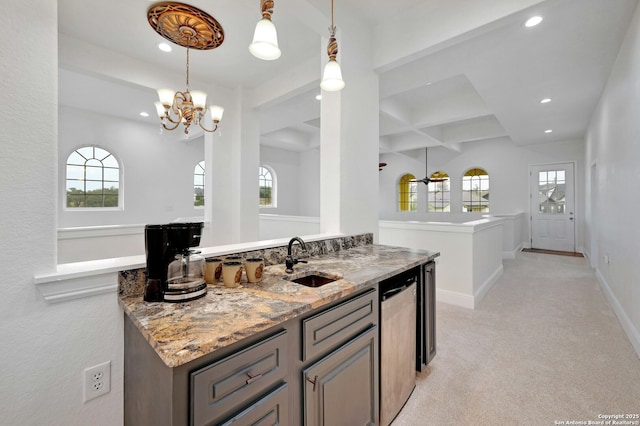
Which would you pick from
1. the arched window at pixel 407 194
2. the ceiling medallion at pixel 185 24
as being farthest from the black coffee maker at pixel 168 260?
the arched window at pixel 407 194

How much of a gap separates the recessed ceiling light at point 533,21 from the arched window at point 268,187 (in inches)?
279

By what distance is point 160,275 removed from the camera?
1101mm

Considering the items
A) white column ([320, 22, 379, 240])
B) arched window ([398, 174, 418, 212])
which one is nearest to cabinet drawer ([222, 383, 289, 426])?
white column ([320, 22, 379, 240])

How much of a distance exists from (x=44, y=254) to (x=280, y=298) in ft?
2.83

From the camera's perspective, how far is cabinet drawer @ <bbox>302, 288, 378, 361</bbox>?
109cm

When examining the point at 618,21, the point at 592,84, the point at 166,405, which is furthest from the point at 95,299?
the point at 592,84

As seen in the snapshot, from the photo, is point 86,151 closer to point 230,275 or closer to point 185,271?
point 185,271

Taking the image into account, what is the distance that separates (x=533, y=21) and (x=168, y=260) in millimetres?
3389

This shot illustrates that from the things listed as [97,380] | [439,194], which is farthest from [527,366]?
[439,194]

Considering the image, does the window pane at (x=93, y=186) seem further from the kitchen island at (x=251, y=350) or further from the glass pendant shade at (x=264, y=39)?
the glass pendant shade at (x=264, y=39)

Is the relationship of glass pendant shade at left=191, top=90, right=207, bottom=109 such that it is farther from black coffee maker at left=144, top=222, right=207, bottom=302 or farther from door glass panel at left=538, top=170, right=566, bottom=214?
door glass panel at left=538, top=170, right=566, bottom=214

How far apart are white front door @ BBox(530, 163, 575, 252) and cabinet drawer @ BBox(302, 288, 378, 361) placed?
7881mm

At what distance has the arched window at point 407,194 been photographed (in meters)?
9.28

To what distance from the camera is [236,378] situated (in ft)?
2.80
